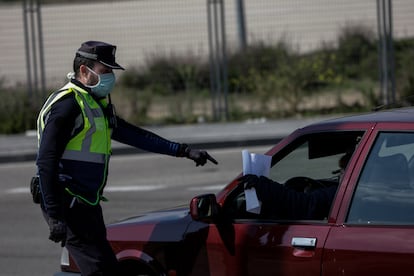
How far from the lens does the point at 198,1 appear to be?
2044 cm

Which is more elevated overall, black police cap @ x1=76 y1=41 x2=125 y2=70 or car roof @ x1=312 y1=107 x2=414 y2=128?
black police cap @ x1=76 y1=41 x2=125 y2=70

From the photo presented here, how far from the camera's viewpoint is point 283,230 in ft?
16.8

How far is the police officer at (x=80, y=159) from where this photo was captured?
524cm

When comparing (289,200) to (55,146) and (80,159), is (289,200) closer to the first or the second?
(80,159)

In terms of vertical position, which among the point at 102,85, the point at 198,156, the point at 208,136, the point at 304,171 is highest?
the point at 102,85

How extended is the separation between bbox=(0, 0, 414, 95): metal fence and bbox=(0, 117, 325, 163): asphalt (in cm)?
191

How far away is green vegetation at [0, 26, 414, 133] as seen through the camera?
2009 centimetres

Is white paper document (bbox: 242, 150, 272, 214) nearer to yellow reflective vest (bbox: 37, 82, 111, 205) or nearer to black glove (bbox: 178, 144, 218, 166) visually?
black glove (bbox: 178, 144, 218, 166)

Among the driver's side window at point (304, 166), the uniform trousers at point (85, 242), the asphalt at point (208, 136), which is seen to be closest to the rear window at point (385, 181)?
the driver's side window at point (304, 166)

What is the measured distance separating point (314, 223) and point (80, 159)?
1312 mm

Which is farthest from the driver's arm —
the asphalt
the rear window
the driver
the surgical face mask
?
the asphalt

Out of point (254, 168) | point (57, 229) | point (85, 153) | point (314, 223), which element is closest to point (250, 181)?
point (254, 168)

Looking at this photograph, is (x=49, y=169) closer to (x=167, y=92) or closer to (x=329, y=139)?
(x=329, y=139)

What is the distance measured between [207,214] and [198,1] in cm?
1545
